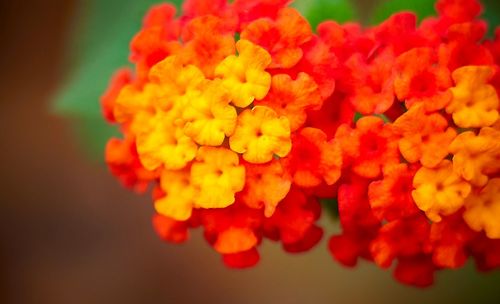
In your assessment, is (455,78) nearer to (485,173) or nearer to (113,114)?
(485,173)

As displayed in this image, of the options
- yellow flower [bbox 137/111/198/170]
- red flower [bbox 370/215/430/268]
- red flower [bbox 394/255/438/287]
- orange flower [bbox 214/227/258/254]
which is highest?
yellow flower [bbox 137/111/198/170]

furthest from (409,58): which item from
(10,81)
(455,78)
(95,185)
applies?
(10,81)

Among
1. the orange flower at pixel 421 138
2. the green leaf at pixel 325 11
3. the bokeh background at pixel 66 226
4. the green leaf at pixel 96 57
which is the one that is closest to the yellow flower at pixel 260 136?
the orange flower at pixel 421 138

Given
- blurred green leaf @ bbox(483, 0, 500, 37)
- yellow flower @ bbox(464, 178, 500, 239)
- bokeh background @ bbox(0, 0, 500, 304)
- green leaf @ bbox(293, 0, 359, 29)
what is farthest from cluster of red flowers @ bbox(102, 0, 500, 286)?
bokeh background @ bbox(0, 0, 500, 304)

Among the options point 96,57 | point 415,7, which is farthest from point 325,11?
point 96,57

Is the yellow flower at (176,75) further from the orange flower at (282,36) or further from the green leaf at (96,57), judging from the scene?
the green leaf at (96,57)

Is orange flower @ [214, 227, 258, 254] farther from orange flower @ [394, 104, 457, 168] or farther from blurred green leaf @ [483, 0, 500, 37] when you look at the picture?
blurred green leaf @ [483, 0, 500, 37]

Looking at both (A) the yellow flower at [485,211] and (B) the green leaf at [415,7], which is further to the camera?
(B) the green leaf at [415,7]
